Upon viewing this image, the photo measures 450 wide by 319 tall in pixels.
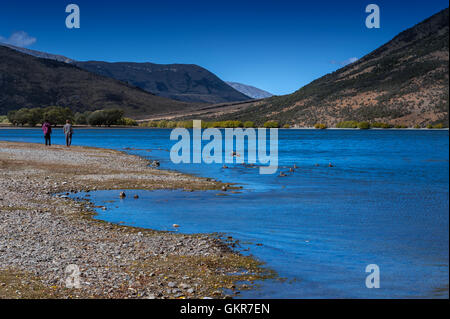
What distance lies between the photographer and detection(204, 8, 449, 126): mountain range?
107750mm

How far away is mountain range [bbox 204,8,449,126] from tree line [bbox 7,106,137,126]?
46.7m

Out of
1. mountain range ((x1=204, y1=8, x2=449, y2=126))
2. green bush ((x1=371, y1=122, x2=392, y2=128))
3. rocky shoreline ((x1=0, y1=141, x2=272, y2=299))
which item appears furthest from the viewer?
green bush ((x1=371, y1=122, x2=392, y2=128))

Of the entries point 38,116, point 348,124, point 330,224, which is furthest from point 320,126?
point 330,224

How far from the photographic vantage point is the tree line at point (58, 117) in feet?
473

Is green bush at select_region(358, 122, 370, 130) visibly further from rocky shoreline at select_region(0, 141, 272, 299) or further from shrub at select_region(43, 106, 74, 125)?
rocky shoreline at select_region(0, 141, 272, 299)

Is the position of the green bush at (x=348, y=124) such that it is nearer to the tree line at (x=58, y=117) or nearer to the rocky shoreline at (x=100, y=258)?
the tree line at (x=58, y=117)

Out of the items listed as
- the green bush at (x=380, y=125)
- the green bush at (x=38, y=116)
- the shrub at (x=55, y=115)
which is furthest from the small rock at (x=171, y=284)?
the green bush at (x=38, y=116)

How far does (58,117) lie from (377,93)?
87.3m

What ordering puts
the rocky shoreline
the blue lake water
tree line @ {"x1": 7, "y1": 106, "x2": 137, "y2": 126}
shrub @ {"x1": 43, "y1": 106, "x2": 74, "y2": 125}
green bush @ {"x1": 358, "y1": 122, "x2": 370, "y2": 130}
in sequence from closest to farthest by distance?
1. the blue lake water
2. the rocky shoreline
3. green bush @ {"x1": 358, "y1": 122, "x2": 370, "y2": 130}
4. shrub @ {"x1": 43, "y1": 106, "x2": 74, "y2": 125}
5. tree line @ {"x1": 7, "y1": 106, "x2": 137, "y2": 126}

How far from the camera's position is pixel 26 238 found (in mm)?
12000

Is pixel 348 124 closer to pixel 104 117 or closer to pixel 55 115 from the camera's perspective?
pixel 55 115

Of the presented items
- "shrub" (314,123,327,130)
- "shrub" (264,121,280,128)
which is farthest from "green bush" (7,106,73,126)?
"shrub" (314,123,327,130)

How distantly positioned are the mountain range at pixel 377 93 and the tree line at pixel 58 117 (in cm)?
4671
